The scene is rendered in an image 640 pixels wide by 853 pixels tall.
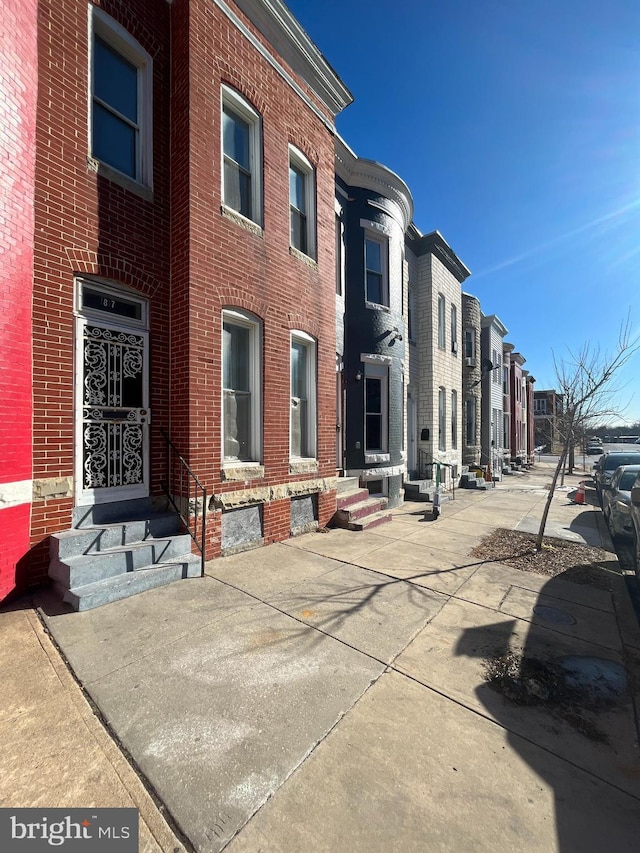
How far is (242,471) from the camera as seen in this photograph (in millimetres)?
6094

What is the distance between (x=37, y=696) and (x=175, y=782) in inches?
53.7

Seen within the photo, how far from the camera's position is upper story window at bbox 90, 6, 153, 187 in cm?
511

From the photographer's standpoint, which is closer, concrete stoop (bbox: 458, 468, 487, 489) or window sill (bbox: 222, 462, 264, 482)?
window sill (bbox: 222, 462, 264, 482)

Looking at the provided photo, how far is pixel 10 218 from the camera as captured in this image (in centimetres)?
417

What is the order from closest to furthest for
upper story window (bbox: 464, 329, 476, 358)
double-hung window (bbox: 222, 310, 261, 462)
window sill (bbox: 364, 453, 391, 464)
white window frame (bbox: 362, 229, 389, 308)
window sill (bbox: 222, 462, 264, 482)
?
window sill (bbox: 222, 462, 264, 482) → double-hung window (bbox: 222, 310, 261, 462) → window sill (bbox: 364, 453, 391, 464) → white window frame (bbox: 362, 229, 389, 308) → upper story window (bbox: 464, 329, 476, 358)

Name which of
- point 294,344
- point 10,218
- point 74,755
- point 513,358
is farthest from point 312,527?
point 513,358

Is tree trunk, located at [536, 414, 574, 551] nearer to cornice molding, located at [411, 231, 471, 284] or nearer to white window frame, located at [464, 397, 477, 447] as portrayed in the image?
cornice molding, located at [411, 231, 471, 284]

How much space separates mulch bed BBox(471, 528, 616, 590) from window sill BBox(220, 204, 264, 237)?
651 cm

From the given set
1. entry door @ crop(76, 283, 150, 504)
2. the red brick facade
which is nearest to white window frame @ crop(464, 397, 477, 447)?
the red brick facade

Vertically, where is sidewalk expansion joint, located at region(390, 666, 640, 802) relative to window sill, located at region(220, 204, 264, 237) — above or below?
below

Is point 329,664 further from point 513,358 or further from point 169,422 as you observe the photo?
point 513,358

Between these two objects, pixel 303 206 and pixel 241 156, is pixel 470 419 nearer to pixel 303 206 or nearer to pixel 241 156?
pixel 303 206

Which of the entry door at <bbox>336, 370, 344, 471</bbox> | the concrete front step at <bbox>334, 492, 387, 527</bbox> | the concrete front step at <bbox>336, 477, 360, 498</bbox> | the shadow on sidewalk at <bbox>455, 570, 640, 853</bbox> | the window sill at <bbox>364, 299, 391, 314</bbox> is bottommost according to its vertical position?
the shadow on sidewalk at <bbox>455, 570, 640, 853</bbox>

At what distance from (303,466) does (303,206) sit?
5327 millimetres
